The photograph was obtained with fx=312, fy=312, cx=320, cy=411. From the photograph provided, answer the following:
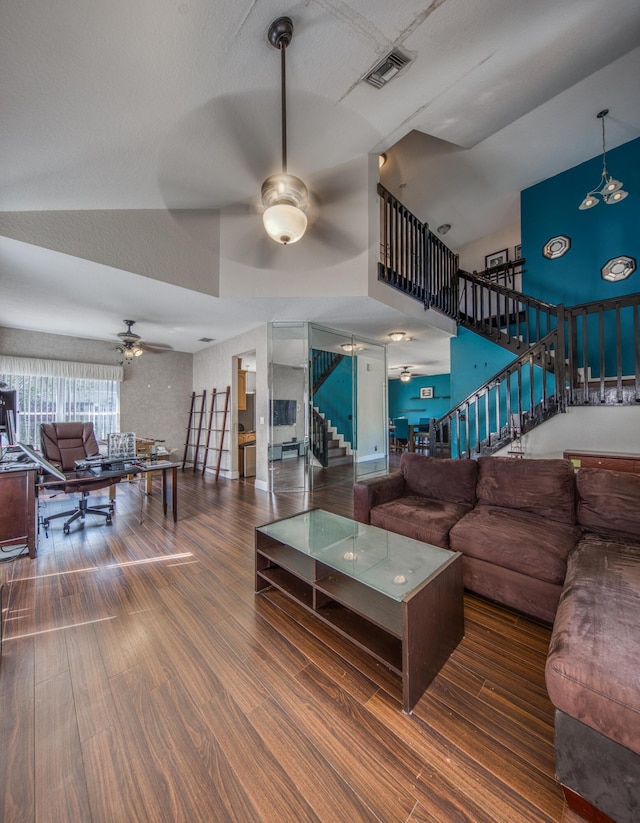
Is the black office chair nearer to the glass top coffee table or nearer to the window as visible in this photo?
the window

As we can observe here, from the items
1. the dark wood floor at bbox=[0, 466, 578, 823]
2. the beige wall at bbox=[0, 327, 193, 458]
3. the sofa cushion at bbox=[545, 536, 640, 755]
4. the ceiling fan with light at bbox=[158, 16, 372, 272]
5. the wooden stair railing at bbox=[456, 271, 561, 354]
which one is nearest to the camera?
the sofa cushion at bbox=[545, 536, 640, 755]

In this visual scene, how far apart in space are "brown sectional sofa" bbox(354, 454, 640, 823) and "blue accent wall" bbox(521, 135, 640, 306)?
4.26 m

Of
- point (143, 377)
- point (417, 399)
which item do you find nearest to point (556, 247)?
point (417, 399)

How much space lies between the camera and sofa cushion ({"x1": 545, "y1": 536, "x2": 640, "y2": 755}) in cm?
91

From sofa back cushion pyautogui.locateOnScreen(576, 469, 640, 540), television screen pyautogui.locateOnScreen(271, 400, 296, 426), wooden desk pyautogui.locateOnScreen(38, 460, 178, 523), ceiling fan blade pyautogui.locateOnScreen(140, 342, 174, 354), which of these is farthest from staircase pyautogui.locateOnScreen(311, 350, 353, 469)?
sofa back cushion pyautogui.locateOnScreen(576, 469, 640, 540)

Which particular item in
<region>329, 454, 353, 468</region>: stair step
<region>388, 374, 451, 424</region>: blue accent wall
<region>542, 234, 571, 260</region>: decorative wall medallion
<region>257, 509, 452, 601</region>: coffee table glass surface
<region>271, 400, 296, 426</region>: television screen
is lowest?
<region>329, 454, 353, 468</region>: stair step

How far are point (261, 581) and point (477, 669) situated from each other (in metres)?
1.38

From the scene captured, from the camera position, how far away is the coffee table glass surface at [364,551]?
1628mm

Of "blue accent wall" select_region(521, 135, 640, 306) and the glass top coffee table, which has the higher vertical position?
"blue accent wall" select_region(521, 135, 640, 306)

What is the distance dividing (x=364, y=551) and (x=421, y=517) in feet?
2.24

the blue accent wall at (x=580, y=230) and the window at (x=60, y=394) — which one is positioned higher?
the blue accent wall at (x=580, y=230)

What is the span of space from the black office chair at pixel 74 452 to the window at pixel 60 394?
1153 mm

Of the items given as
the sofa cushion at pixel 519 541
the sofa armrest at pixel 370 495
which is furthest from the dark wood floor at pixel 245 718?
the sofa armrest at pixel 370 495

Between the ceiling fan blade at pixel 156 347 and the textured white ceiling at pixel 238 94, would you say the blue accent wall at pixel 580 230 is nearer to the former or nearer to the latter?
the textured white ceiling at pixel 238 94
